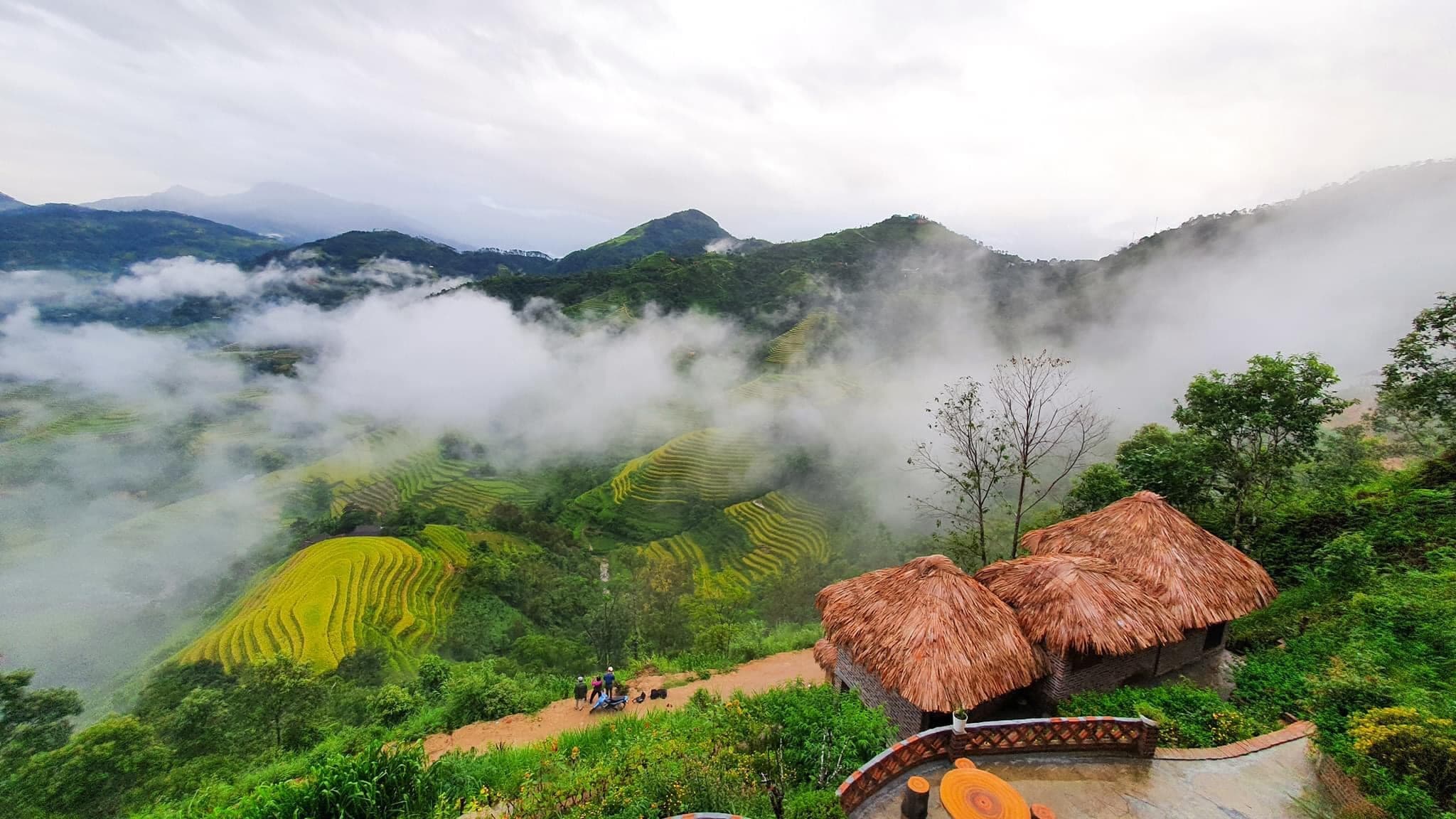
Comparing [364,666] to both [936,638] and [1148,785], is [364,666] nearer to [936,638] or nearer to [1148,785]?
[936,638]

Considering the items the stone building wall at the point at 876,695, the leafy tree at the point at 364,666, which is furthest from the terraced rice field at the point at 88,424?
the stone building wall at the point at 876,695

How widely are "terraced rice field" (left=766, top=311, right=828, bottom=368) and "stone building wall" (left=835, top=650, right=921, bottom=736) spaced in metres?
88.6

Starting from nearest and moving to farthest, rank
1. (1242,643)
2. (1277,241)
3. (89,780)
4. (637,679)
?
(1242,643) < (89,780) < (637,679) < (1277,241)

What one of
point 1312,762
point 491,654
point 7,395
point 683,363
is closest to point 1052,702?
point 1312,762

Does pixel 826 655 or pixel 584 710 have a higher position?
pixel 826 655

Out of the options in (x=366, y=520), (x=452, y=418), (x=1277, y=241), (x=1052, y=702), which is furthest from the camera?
(x=452, y=418)

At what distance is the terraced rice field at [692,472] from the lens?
65188 mm

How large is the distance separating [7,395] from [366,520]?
114368mm

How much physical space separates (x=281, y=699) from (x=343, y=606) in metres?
24.7

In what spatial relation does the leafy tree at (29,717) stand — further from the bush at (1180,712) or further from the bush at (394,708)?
the bush at (1180,712)

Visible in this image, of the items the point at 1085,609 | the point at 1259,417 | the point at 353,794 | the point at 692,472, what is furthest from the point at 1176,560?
the point at 692,472

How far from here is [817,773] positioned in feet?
24.8

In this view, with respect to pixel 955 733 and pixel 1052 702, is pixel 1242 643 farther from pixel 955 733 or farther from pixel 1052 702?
pixel 955 733

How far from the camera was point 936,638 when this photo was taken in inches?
386
